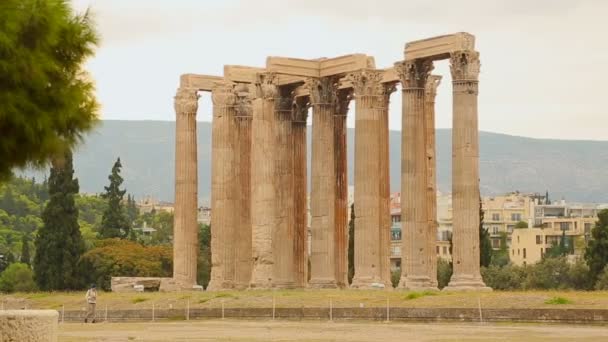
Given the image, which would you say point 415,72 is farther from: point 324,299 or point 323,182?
point 324,299

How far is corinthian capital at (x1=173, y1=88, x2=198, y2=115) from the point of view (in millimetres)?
85312

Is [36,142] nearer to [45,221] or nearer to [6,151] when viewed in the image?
[6,151]

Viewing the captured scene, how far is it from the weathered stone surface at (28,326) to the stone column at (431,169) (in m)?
53.3

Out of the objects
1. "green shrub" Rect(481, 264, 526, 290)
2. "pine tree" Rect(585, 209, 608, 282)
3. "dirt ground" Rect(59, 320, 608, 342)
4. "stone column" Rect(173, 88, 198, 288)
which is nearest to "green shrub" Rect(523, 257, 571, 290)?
"green shrub" Rect(481, 264, 526, 290)

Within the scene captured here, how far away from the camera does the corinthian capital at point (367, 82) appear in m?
76.3

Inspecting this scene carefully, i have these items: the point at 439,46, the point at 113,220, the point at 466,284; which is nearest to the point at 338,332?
the point at 466,284

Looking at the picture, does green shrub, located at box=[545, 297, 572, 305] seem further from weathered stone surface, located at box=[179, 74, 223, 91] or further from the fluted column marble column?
weathered stone surface, located at box=[179, 74, 223, 91]

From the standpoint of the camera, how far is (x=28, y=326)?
2105 cm

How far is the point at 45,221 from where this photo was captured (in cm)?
11375

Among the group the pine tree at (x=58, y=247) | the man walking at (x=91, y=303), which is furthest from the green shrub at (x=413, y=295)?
the pine tree at (x=58, y=247)

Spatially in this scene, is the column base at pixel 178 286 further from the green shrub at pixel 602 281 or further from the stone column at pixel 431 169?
the green shrub at pixel 602 281

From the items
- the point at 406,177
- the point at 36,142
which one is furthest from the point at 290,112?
the point at 36,142

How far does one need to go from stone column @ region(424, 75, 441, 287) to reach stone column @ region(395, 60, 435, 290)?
128 centimetres

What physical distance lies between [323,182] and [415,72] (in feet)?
30.2
